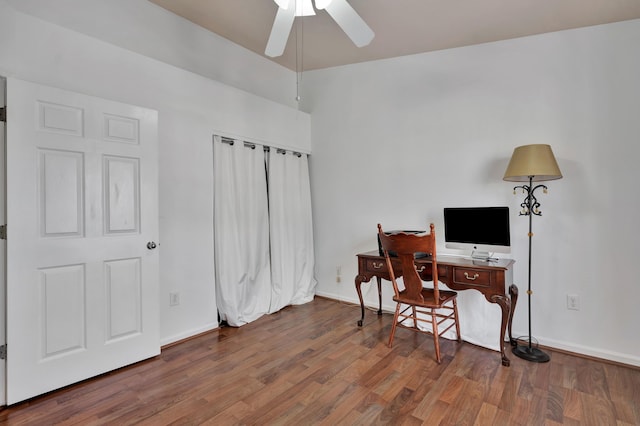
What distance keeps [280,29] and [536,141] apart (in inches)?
91.7

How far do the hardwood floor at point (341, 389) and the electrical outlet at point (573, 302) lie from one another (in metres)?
0.39

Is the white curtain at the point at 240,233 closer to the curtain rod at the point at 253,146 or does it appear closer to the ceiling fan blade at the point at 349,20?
the curtain rod at the point at 253,146

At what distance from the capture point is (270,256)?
12.5 ft

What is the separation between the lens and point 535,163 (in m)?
2.47

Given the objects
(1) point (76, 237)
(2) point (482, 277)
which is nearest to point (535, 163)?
(2) point (482, 277)

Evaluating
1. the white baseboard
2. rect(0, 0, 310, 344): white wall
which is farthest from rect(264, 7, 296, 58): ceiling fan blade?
the white baseboard

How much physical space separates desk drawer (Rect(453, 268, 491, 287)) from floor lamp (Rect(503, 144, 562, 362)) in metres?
0.43

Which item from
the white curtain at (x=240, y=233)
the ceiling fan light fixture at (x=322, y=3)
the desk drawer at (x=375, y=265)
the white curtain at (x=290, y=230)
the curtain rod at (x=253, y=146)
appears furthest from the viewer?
the white curtain at (x=290, y=230)

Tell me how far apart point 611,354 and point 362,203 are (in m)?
2.54

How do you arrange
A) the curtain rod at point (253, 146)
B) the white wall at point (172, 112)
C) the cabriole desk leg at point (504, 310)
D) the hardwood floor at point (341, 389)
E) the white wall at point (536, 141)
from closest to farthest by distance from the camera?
the hardwood floor at point (341, 389), the white wall at point (172, 112), the cabriole desk leg at point (504, 310), the white wall at point (536, 141), the curtain rod at point (253, 146)

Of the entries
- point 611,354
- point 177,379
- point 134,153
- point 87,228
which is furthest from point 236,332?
point 611,354

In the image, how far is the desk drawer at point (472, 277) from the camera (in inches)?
99.4

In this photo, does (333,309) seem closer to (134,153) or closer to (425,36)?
(134,153)

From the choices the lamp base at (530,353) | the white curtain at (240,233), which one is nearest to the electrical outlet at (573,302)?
the lamp base at (530,353)
